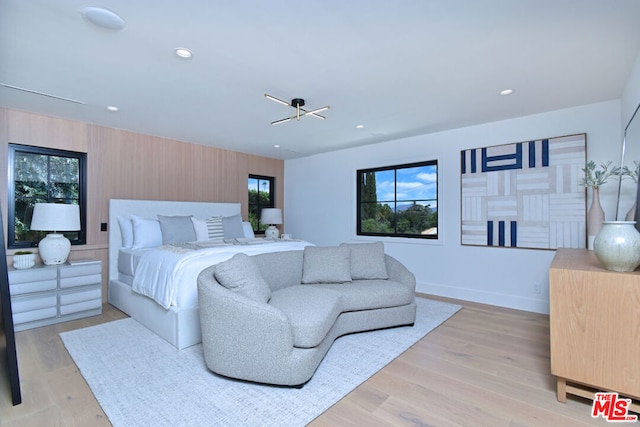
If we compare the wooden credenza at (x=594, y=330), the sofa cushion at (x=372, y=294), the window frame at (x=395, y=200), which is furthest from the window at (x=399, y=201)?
the wooden credenza at (x=594, y=330)

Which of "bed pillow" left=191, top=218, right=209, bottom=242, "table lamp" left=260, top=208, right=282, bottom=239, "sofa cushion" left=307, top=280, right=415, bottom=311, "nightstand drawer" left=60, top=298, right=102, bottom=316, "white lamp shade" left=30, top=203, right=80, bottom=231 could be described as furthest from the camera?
"table lamp" left=260, top=208, right=282, bottom=239

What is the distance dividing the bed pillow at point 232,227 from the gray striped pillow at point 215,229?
0.06m

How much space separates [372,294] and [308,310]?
0.91 metres

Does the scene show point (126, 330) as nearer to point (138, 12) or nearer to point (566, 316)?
point (138, 12)

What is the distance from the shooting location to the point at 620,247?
173cm

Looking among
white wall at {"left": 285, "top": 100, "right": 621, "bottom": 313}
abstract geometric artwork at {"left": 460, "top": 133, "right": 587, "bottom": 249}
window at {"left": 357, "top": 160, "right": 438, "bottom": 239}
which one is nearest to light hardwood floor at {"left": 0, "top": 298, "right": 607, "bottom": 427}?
white wall at {"left": 285, "top": 100, "right": 621, "bottom": 313}

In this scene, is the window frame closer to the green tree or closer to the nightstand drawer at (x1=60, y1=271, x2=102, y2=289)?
the green tree

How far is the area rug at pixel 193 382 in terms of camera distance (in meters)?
1.74

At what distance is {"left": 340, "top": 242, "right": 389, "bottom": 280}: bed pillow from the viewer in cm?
332

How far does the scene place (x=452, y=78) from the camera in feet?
8.65

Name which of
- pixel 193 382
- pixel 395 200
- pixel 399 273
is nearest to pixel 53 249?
pixel 193 382

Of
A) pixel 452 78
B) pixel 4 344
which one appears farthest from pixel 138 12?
pixel 452 78

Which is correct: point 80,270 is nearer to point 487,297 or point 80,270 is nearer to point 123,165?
point 123,165

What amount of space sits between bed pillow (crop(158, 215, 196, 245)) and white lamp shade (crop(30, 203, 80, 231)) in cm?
96
